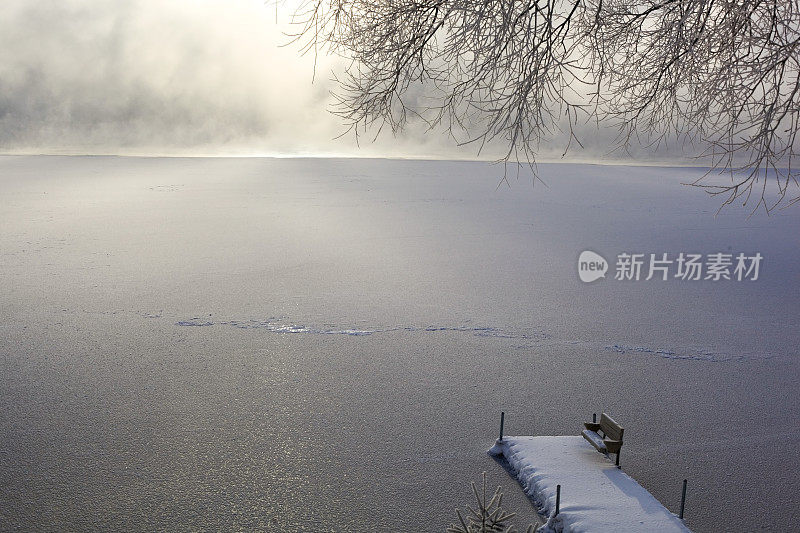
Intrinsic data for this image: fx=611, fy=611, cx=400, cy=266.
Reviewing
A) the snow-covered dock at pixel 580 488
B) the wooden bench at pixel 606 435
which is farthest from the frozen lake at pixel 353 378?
the wooden bench at pixel 606 435

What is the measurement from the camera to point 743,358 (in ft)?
25.1

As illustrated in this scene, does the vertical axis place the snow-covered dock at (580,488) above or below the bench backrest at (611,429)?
below

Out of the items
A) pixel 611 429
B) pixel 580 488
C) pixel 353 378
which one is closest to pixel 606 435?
pixel 611 429

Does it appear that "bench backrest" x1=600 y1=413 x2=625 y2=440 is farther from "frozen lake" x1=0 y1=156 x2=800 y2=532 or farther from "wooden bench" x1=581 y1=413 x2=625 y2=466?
"frozen lake" x1=0 y1=156 x2=800 y2=532

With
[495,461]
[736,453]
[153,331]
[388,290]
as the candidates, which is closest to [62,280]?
[153,331]

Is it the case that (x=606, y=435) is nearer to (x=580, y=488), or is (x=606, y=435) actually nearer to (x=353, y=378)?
(x=580, y=488)

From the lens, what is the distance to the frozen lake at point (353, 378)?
4.54 m

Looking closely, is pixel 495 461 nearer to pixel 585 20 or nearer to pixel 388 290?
pixel 585 20

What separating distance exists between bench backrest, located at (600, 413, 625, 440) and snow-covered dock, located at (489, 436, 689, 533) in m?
0.20

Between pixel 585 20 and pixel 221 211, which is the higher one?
pixel 585 20

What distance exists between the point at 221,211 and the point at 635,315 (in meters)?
15.8

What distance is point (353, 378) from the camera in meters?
6.70

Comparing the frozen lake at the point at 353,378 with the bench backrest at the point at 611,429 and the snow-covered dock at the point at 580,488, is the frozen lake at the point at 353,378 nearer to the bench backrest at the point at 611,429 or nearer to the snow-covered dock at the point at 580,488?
the snow-covered dock at the point at 580,488

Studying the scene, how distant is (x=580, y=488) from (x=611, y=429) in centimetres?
60
